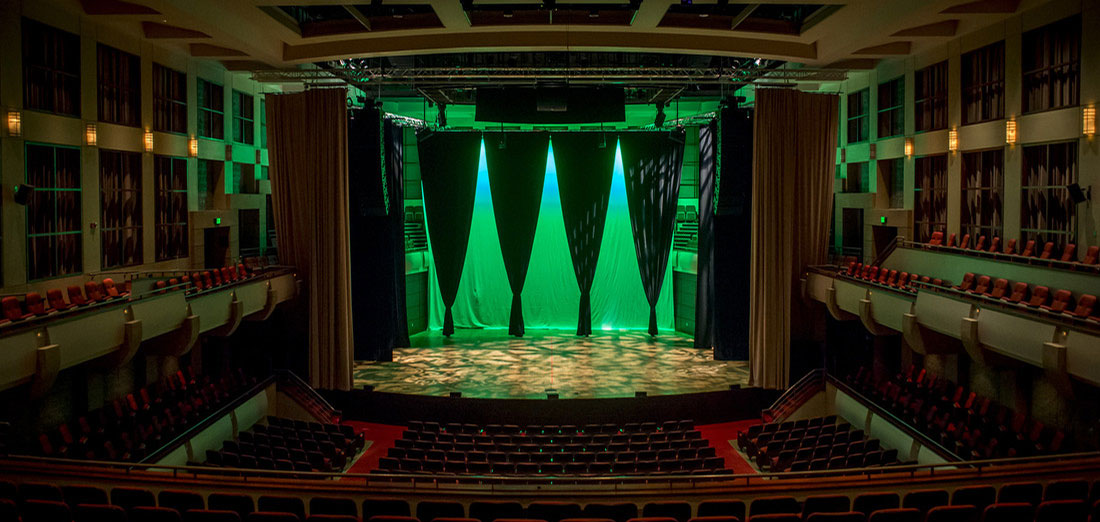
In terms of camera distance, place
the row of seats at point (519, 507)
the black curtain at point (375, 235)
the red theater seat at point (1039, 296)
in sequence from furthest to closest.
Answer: the black curtain at point (375, 235) → the red theater seat at point (1039, 296) → the row of seats at point (519, 507)

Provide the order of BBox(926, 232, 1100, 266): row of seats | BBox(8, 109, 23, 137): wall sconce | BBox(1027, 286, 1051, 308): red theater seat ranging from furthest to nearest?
BBox(8, 109, 23, 137): wall sconce → BBox(926, 232, 1100, 266): row of seats → BBox(1027, 286, 1051, 308): red theater seat

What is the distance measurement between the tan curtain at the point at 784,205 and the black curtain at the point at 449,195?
383 inches

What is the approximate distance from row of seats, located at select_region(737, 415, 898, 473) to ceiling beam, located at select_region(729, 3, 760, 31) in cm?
826

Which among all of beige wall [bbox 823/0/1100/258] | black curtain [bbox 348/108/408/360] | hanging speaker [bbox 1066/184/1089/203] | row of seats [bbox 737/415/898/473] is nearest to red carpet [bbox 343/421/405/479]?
black curtain [bbox 348/108/408/360]

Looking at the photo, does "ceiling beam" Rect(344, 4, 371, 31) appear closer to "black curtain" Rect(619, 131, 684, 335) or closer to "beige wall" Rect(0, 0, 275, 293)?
"beige wall" Rect(0, 0, 275, 293)

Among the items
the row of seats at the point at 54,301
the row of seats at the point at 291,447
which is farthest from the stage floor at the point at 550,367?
the row of seats at the point at 54,301

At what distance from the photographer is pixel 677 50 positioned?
17.1 metres

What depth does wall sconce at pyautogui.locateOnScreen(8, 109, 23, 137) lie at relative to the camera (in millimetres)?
12930

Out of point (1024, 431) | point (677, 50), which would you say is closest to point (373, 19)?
point (677, 50)

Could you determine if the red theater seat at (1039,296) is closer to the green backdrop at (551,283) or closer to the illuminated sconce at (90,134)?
the green backdrop at (551,283)

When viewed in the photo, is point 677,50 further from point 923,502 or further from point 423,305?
point 423,305

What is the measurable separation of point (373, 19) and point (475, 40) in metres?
2.17

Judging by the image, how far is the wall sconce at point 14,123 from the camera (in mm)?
12930

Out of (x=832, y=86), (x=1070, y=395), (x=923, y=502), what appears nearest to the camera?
(x=923, y=502)
